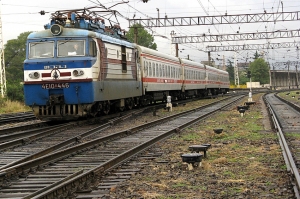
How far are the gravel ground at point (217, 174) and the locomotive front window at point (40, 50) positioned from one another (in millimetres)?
6187

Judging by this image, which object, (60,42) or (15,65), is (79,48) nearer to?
(60,42)

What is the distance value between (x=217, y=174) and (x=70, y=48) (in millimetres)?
9582

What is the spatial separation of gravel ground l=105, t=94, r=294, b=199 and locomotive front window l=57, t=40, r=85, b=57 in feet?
17.9

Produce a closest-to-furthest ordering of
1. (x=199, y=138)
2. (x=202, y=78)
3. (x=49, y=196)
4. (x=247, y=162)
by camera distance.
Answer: (x=49, y=196) < (x=247, y=162) < (x=199, y=138) < (x=202, y=78)

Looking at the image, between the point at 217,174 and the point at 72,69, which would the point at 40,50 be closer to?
the point at 72,69

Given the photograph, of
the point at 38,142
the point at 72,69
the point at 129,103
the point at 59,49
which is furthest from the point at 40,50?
the point at 129,103

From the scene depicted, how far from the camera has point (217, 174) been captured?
7664 millimetres

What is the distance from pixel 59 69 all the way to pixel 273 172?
9.65m

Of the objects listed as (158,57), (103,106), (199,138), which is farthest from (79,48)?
(158,57)

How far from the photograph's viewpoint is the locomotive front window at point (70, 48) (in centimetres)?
1580

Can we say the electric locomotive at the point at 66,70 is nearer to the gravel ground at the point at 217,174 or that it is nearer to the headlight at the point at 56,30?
the headlight at the point at 56,30

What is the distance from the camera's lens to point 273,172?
25.0ft

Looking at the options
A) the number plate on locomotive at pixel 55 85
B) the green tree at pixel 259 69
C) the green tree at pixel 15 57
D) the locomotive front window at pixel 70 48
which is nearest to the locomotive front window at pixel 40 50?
the locomotive front window at pixel 70 48

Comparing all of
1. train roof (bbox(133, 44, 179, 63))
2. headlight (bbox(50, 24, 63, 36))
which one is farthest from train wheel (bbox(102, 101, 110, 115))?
train roof (bbox(133, 44, 179, 63))
